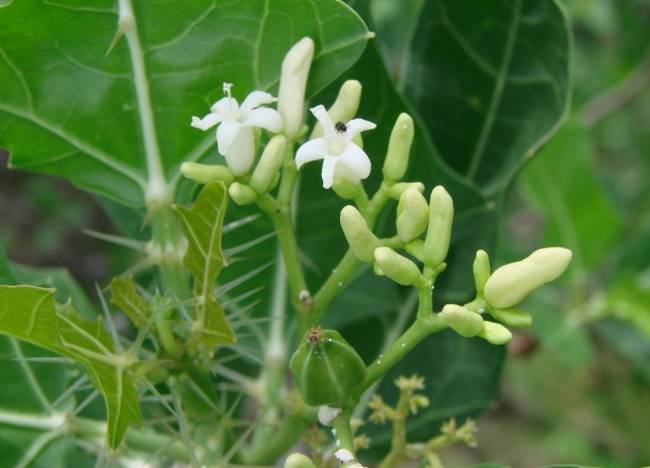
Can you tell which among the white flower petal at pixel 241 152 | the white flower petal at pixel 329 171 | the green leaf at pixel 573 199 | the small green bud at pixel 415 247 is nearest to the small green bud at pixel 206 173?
the white flower petal at pixel 241 152

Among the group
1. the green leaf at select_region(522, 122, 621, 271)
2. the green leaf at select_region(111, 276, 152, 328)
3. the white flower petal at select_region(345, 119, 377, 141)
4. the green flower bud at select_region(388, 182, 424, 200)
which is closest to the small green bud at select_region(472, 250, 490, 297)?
the green flower bud at select_region(388, 182, 424, 200)

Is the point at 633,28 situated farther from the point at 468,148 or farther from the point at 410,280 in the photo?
the point at 410,280

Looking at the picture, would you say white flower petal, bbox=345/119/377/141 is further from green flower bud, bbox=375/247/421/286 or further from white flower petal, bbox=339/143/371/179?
green flower bud, bbox=375/247/421/286

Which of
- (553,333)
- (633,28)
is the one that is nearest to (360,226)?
(553,333)

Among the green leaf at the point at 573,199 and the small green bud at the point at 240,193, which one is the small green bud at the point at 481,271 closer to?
the small green bud at the point at 240,193

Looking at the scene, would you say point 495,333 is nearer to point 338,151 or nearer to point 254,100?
point 338,151
